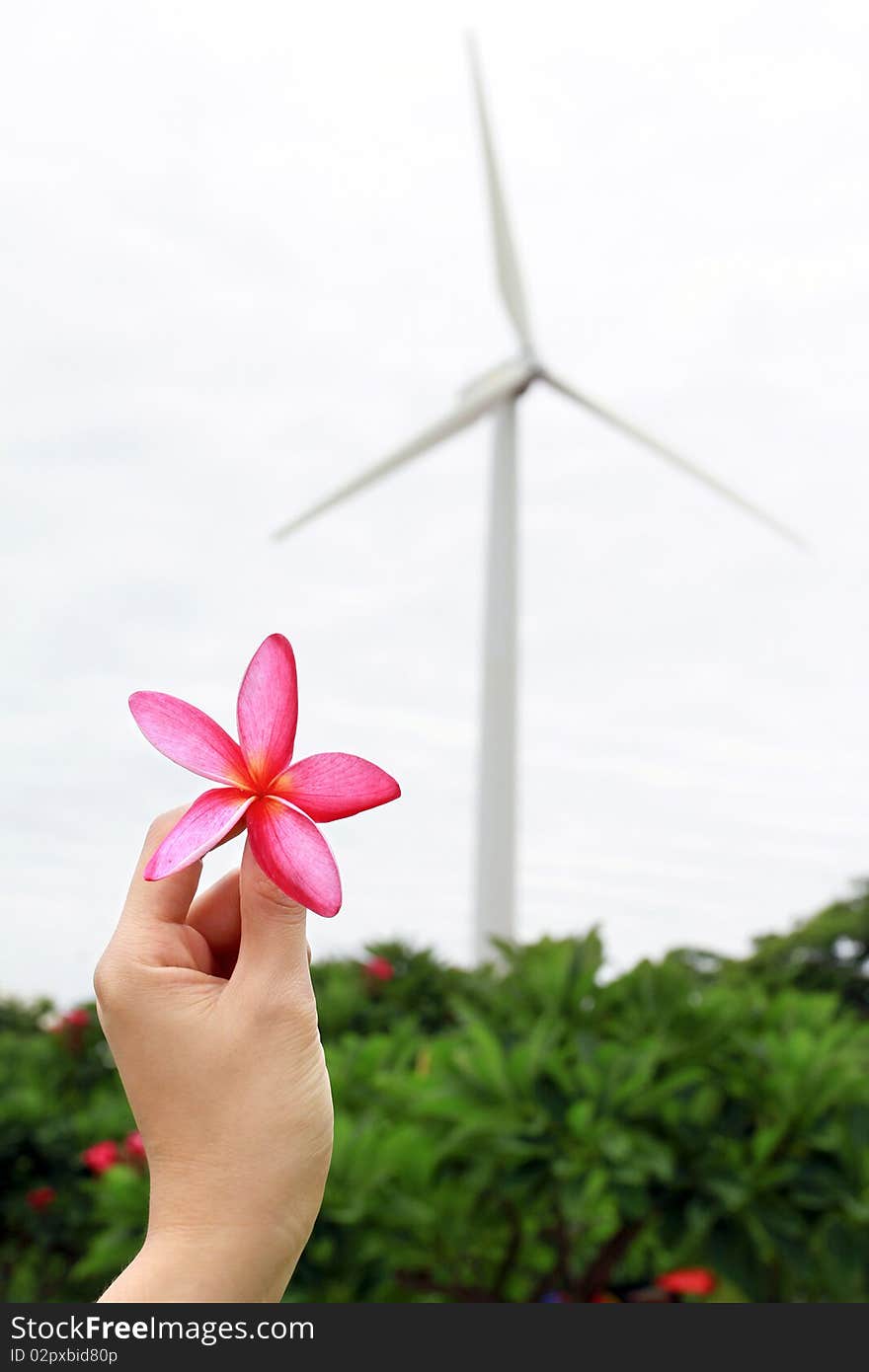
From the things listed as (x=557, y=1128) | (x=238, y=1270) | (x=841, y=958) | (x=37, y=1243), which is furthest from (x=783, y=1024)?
(x=841, y=958)

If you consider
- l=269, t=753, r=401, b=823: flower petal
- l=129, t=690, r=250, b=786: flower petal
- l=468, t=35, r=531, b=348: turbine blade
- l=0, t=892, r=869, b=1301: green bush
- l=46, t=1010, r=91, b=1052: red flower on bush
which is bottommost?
l=46, t=1010, r=91, b=1052: red flower on bush

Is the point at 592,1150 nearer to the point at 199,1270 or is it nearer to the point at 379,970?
the point at 199,1270

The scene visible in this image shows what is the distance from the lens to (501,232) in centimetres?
1457

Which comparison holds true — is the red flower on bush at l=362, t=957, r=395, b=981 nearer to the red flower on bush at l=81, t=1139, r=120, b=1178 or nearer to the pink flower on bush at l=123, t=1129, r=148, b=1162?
the red flower on bush at l=81, t=1139, r=120, b=1178

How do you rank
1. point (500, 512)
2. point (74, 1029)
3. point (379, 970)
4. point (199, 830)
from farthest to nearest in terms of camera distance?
point (500, 512) → point (74, 1029) → point (379, 970) → point (199, 830)

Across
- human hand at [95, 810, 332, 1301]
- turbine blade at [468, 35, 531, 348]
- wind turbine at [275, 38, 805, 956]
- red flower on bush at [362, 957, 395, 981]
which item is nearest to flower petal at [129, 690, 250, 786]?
human hand at [95, 810, 332, 1301]

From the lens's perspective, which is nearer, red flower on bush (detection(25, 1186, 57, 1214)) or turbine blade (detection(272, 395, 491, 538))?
red flower on bush (detection(25, 1186, 57, 1214))

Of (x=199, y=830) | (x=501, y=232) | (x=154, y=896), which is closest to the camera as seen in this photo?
(x=199, y=830)

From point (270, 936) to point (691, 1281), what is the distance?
127 inches

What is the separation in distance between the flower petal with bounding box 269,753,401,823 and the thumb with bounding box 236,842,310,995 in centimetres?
9

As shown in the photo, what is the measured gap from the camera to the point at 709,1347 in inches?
77.0

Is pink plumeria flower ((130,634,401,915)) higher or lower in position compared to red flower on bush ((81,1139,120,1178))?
higher

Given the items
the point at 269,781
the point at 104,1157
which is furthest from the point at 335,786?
the point at 104,1157

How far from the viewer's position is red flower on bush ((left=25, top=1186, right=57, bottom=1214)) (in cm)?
620
